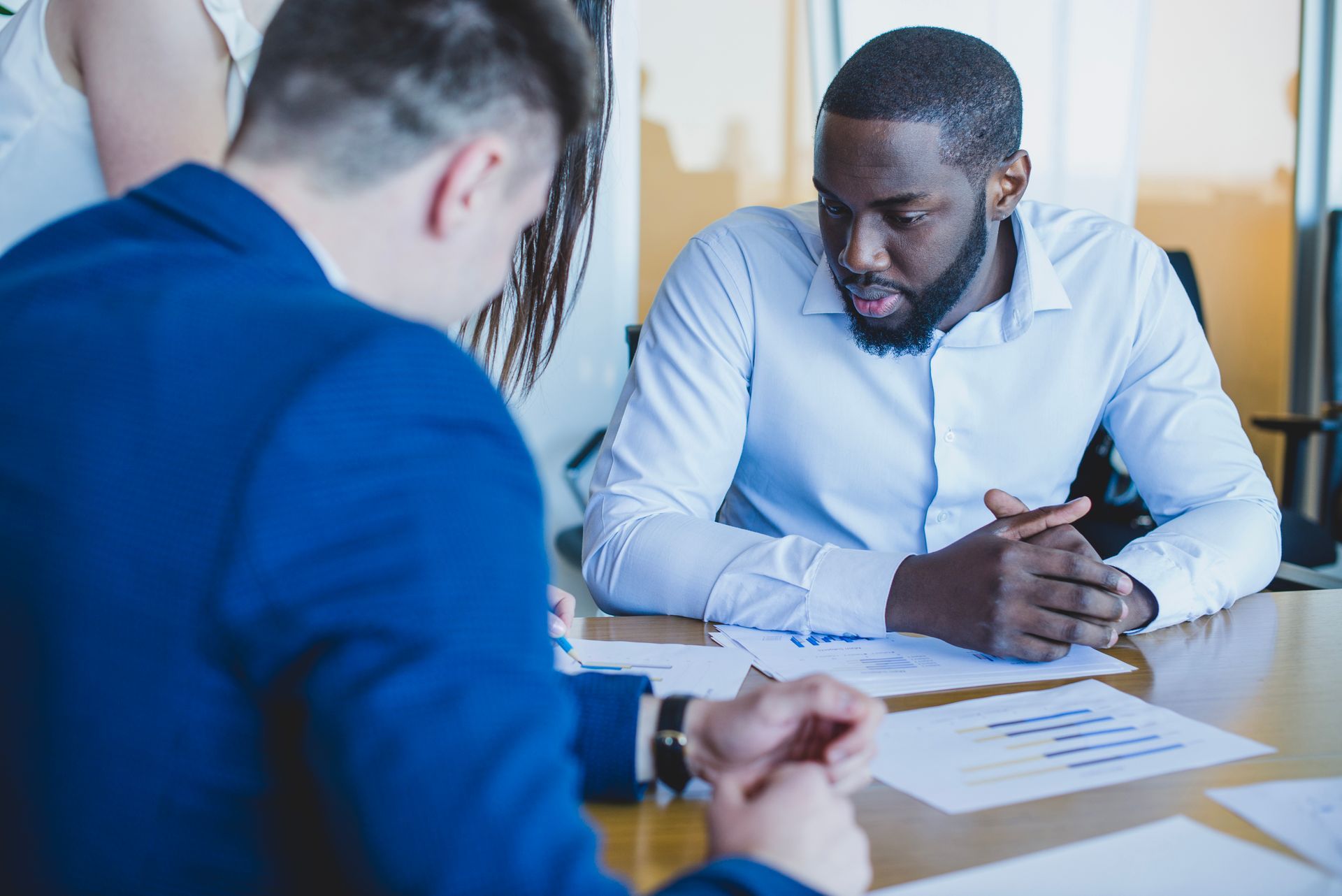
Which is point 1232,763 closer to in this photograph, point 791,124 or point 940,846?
point 940,846

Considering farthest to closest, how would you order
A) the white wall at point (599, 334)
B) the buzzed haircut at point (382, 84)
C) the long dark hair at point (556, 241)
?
1. the white wall at point (599, 334)
2. the long dark hair at point (556, 241)
3. the buzzed haircut at point (382, 84)

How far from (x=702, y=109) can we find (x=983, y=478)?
2.48 m

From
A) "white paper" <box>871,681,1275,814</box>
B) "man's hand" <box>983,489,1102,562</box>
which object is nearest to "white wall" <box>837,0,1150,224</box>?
"man's hand" <box>983,489,1102,562</box>

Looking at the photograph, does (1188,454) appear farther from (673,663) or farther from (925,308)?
(673,663)

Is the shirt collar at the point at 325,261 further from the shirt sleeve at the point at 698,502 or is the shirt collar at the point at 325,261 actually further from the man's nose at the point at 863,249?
the man's nose at the point at 863,249

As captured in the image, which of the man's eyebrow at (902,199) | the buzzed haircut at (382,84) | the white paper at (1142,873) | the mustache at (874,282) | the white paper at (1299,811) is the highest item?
the buzzed haircut at (382,84)

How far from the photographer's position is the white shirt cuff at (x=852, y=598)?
4.41 feet

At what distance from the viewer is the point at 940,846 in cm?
80

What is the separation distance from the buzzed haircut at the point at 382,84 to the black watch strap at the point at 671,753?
1.54ft

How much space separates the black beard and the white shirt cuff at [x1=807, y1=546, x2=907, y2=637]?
49 cm

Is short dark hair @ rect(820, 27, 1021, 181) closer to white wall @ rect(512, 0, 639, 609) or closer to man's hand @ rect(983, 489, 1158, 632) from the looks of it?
man's hand @ rect(983, 489, 1158, 632)

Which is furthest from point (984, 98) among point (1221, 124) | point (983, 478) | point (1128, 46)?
point (1221, 124)

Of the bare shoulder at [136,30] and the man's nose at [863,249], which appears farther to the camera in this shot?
the man's nose at [863,249]

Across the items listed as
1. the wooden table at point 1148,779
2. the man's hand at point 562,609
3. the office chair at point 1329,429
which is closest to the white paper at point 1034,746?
the wooden table at point 1148,779
